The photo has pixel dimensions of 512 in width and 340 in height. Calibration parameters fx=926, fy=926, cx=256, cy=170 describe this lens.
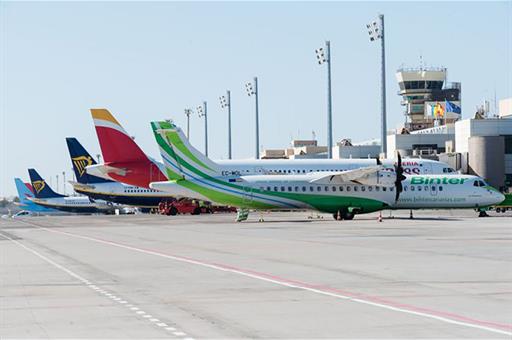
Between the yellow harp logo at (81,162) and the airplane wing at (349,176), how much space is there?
3433 centimetres

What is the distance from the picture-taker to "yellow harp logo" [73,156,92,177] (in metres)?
91.0

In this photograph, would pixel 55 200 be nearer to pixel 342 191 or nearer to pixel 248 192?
pixel 248 192

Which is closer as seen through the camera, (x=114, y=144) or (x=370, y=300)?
(x=370, y=300)

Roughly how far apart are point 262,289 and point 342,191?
43.8m

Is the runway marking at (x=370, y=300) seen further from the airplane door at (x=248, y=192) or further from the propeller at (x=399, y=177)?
the propeller at (x=399, y=177)

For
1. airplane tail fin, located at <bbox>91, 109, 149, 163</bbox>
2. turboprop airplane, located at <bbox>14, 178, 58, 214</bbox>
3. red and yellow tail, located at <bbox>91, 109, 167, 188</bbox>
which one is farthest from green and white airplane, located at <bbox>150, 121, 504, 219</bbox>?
turboprop airplane, located at <bbox>14, 178, 58, 214</bbox>

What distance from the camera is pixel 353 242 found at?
3775 centimetres

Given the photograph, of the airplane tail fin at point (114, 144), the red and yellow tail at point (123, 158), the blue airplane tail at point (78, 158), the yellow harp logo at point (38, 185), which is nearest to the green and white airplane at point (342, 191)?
the red and yellow tail at point (123, 158)

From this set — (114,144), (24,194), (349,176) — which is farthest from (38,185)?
Result: (349,176)

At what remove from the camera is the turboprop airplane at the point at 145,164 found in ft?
232

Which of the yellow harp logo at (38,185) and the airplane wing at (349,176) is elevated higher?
the airplane wing at (349,176)

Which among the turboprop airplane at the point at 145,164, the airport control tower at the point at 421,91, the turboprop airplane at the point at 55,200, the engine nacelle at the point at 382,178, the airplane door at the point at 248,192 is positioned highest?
the airport control tower at the point at 421,91

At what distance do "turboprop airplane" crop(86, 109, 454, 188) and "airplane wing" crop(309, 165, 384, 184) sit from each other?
689cm

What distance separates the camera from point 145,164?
238ft
